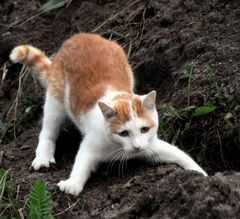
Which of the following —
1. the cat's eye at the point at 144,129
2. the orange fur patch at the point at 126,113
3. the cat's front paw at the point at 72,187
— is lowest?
the cat's front paw at the point at 72,187

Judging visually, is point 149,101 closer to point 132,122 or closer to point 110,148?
point 132,122

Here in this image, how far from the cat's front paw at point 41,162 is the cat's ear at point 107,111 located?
0.89m

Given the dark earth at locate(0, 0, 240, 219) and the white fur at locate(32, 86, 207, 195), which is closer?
the dark earth at locate(0, 0, 240, 219)

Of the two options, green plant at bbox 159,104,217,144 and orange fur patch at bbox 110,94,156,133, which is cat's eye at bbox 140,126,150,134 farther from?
green plant at bbox 159,104,217,144

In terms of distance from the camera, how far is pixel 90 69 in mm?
6082

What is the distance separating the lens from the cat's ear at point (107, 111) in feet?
17.1

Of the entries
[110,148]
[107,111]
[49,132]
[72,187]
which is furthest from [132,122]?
[49,132]

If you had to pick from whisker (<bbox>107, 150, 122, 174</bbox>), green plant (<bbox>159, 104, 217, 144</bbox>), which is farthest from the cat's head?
green plant (<bbox>159, 104, 217, 144</bbox>)

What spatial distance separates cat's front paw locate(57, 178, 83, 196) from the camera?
207 inches

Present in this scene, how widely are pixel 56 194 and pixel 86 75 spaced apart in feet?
4.16

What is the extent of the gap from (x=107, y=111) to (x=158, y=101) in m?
1.33

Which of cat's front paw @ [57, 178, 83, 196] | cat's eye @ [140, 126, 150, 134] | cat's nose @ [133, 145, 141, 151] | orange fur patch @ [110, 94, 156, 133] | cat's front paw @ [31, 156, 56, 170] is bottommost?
cat's front paw @ [31, 156, 56, 170]

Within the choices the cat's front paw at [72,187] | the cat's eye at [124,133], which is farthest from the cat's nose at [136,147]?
the cat's front paw at [72,187]

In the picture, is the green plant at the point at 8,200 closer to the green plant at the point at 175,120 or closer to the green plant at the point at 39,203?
the green plant at the point at 39,203
